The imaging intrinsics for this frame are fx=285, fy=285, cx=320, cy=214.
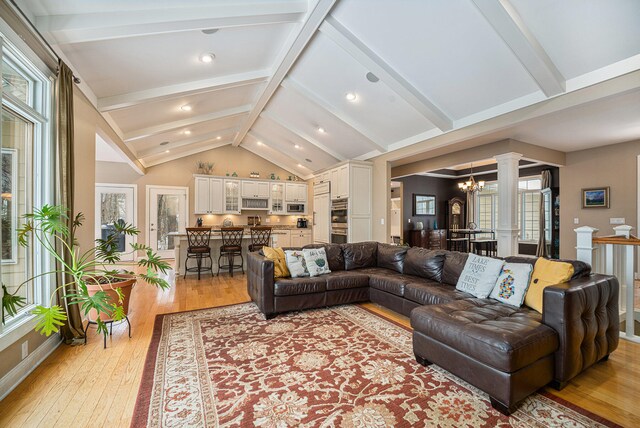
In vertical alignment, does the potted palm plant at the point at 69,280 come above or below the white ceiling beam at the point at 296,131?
below

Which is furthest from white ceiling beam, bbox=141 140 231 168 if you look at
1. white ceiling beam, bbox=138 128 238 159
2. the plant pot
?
the plant pot

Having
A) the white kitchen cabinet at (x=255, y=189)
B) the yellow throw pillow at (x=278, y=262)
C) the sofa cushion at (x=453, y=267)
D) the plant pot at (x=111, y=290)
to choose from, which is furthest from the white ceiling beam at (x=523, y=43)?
the white kitchen cabinet at (x=255, y=189)

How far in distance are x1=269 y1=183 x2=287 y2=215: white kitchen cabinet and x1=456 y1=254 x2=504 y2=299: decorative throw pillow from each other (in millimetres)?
6609

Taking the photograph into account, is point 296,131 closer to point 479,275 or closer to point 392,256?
point 392,256

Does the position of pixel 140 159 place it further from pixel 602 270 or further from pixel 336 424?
pixel 602 270

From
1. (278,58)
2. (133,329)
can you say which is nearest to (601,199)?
(278,58)

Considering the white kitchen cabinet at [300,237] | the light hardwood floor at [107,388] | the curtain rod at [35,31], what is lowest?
the light hardwood floor at [107,388]

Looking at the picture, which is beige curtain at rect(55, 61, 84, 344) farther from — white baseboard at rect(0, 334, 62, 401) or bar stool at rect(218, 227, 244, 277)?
bar stool at rect(218, 227, 244, 277)

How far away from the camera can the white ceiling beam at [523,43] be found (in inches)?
99.7

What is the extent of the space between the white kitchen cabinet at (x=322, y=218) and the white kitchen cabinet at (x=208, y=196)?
9.18 feet

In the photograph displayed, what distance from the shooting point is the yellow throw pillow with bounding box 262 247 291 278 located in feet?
12.1

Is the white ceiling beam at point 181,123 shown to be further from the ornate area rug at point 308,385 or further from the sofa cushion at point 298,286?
the ornate area rug at point 308,385

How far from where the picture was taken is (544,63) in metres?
2.93

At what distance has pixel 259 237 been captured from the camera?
625cm
